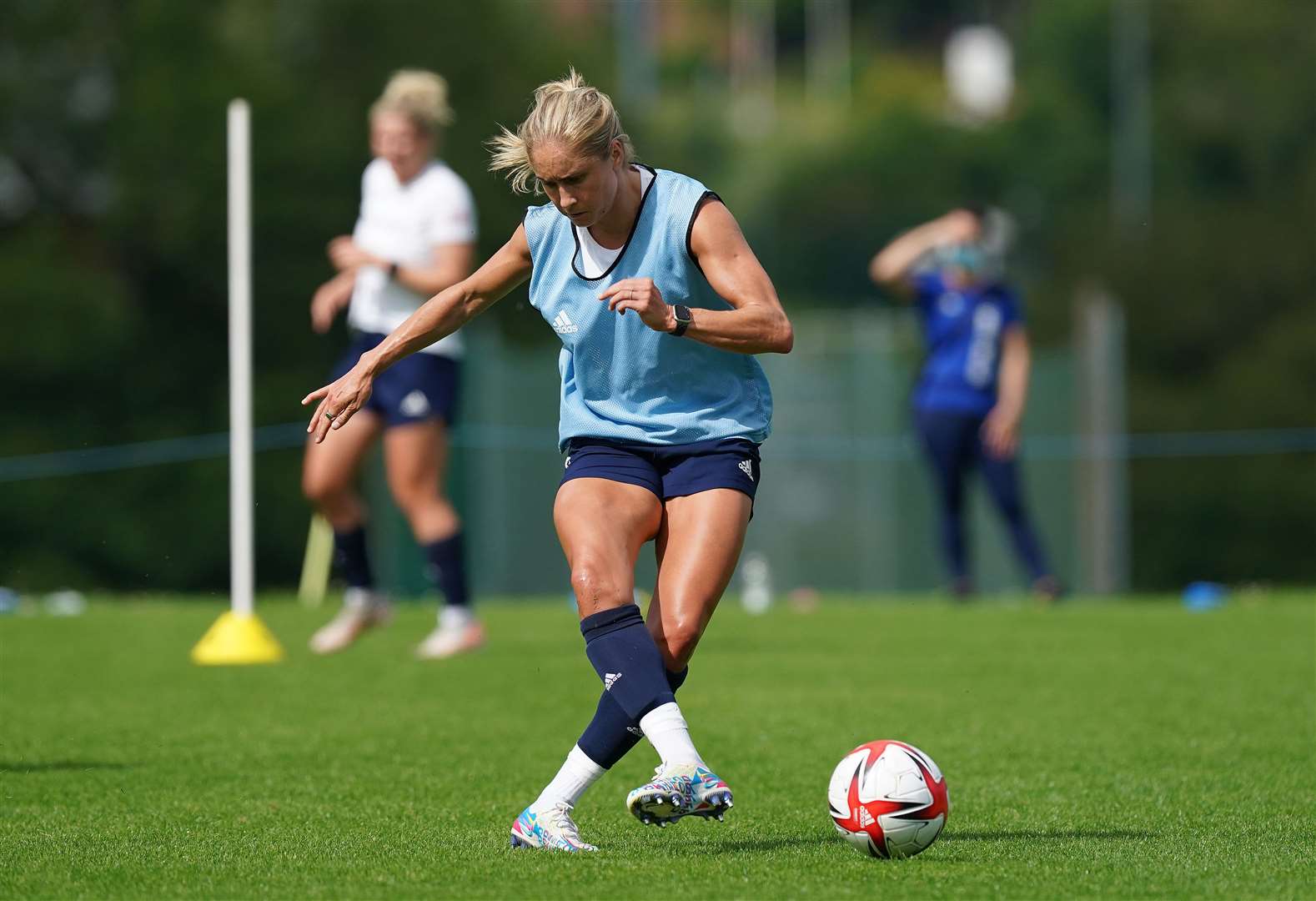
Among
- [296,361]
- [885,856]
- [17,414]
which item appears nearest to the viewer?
[885,856]

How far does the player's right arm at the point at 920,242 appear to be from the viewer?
42.8ft

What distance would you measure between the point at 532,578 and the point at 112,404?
470 inches

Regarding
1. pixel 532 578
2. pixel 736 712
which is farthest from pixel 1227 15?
pixel 736 712

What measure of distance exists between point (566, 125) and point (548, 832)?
1658 mm

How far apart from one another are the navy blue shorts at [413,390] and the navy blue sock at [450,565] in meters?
0.57

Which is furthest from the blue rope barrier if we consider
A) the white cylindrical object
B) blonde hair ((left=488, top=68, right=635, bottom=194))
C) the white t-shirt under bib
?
the white cylindrical object

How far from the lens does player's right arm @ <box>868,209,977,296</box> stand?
1304cm

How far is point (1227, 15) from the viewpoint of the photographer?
5069 cm

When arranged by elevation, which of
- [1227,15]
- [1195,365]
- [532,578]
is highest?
[1227,15]

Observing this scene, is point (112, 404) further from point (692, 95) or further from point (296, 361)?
point (692, 95)

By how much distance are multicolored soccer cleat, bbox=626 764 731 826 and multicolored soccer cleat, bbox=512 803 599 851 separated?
26 cm

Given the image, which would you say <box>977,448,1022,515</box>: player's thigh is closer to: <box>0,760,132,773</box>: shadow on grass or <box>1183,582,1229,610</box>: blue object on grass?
<box>1183,582,1229,610</box>: blue object on grass

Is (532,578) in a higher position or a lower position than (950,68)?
lower

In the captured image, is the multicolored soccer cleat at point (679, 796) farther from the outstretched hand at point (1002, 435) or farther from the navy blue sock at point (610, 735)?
the outstretched hand at point (1002, 435)
